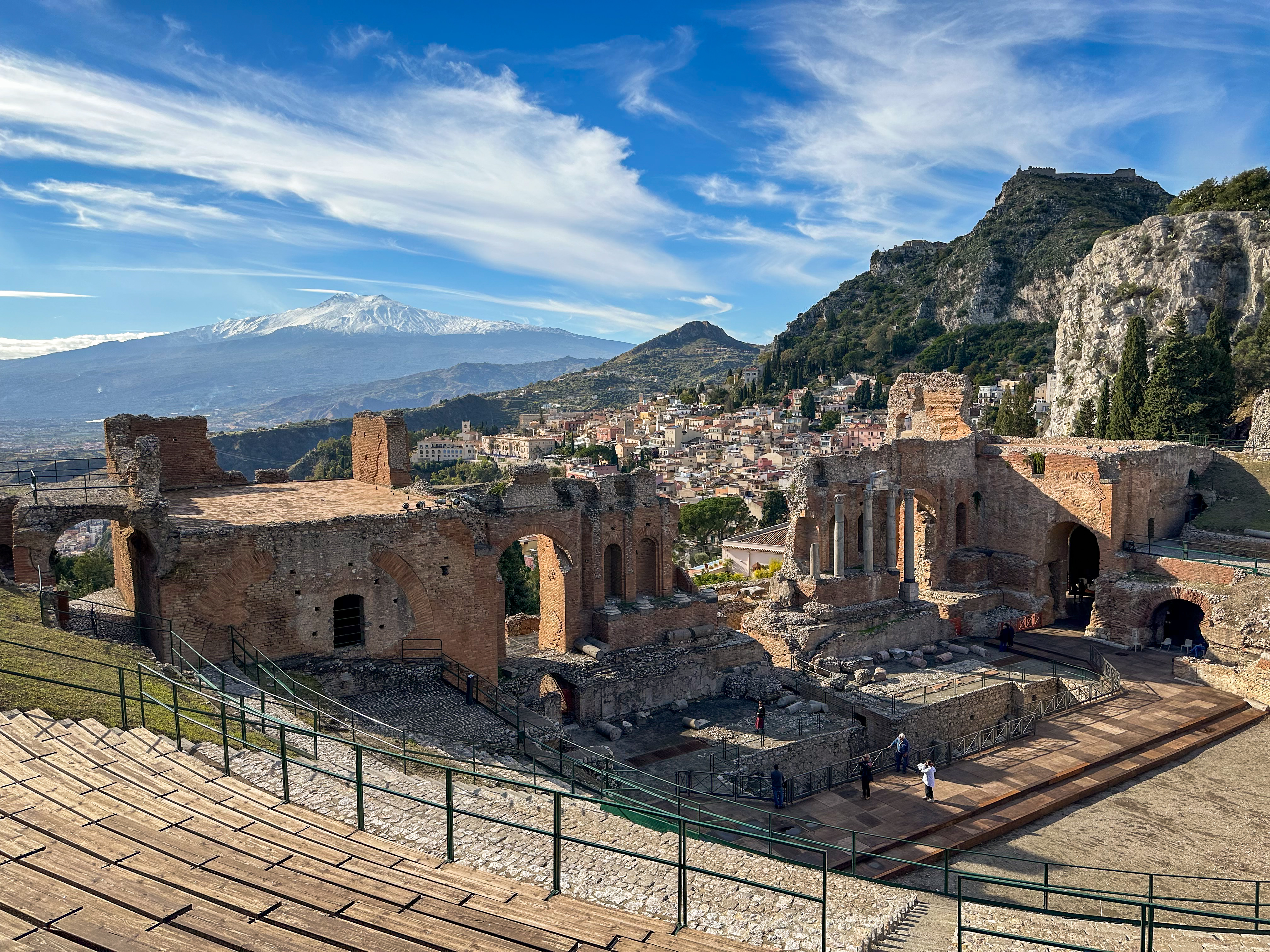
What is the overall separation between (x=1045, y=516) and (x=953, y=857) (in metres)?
19.6

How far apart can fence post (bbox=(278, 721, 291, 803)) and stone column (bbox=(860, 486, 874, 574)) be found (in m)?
22.4

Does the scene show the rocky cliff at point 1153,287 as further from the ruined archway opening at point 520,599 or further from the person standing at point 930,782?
the person standing at point 930,782

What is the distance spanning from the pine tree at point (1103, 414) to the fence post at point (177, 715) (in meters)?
47.2

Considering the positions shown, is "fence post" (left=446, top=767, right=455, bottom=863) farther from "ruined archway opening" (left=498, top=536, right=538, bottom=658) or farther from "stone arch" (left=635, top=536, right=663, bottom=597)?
"stone arch" (left=635, top=536, right=663, bottom=597)

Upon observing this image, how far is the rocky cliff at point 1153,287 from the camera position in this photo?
201 feet

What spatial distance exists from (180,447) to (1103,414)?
1846 inches

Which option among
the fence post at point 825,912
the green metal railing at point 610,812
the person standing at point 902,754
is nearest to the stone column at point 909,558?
the person standing at point 902,754

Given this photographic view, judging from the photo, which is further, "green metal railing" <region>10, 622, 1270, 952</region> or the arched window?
the arched window

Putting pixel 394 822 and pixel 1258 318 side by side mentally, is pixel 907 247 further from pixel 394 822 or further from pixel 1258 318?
pixel 394 822

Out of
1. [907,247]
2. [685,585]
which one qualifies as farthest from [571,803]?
[907,247]

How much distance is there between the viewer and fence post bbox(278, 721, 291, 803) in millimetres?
9977

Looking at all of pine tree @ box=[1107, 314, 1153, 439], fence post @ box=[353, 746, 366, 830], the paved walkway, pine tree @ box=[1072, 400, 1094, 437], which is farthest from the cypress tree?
fence post @ box=[353, 746, 366, 830]

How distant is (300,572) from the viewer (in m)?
18.4

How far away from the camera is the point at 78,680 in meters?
13.3
